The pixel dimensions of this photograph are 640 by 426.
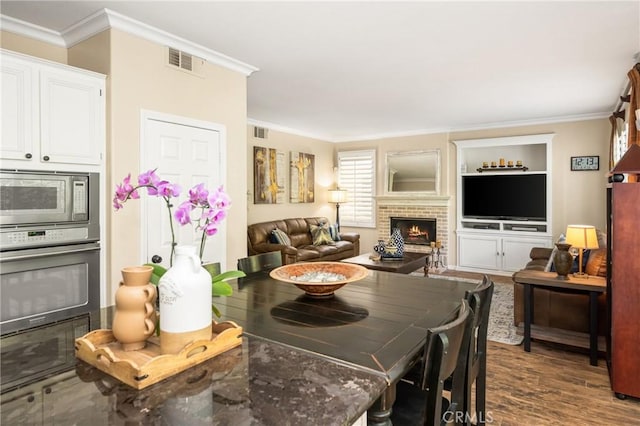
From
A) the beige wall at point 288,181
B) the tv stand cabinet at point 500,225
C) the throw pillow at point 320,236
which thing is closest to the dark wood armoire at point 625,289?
the tv stand cabinet at point 500,225

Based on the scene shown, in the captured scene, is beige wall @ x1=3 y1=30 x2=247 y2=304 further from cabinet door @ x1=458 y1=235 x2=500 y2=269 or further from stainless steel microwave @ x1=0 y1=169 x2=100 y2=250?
cabinet door @ x1=458 y1=235 x2=500 y2=269

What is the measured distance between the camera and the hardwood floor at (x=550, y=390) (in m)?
2.38

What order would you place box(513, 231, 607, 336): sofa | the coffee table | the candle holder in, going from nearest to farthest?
box(513, 231, 607, 336): sofa, the coffee table, the candle holder

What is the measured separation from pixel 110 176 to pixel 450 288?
244 cm

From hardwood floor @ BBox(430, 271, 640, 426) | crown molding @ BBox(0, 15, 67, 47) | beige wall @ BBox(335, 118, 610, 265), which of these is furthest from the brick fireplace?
crown molding @ BBox(0, 15, 67, 47)

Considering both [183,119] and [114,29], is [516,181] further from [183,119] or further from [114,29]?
[114,29]

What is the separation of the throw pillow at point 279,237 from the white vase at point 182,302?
16.1 ft

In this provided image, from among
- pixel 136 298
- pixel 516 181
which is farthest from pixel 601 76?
pixel 136 298

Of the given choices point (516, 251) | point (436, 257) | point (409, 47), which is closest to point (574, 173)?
point (516, 251)

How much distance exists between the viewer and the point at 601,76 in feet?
13.6

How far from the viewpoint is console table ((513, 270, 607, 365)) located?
312cm

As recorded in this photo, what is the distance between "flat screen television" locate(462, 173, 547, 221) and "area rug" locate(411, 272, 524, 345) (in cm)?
154

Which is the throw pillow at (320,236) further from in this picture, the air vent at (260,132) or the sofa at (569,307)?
the sofa at (569,307)

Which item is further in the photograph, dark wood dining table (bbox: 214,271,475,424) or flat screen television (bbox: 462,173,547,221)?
flat screen television (bbox: 462,173,547,221)
